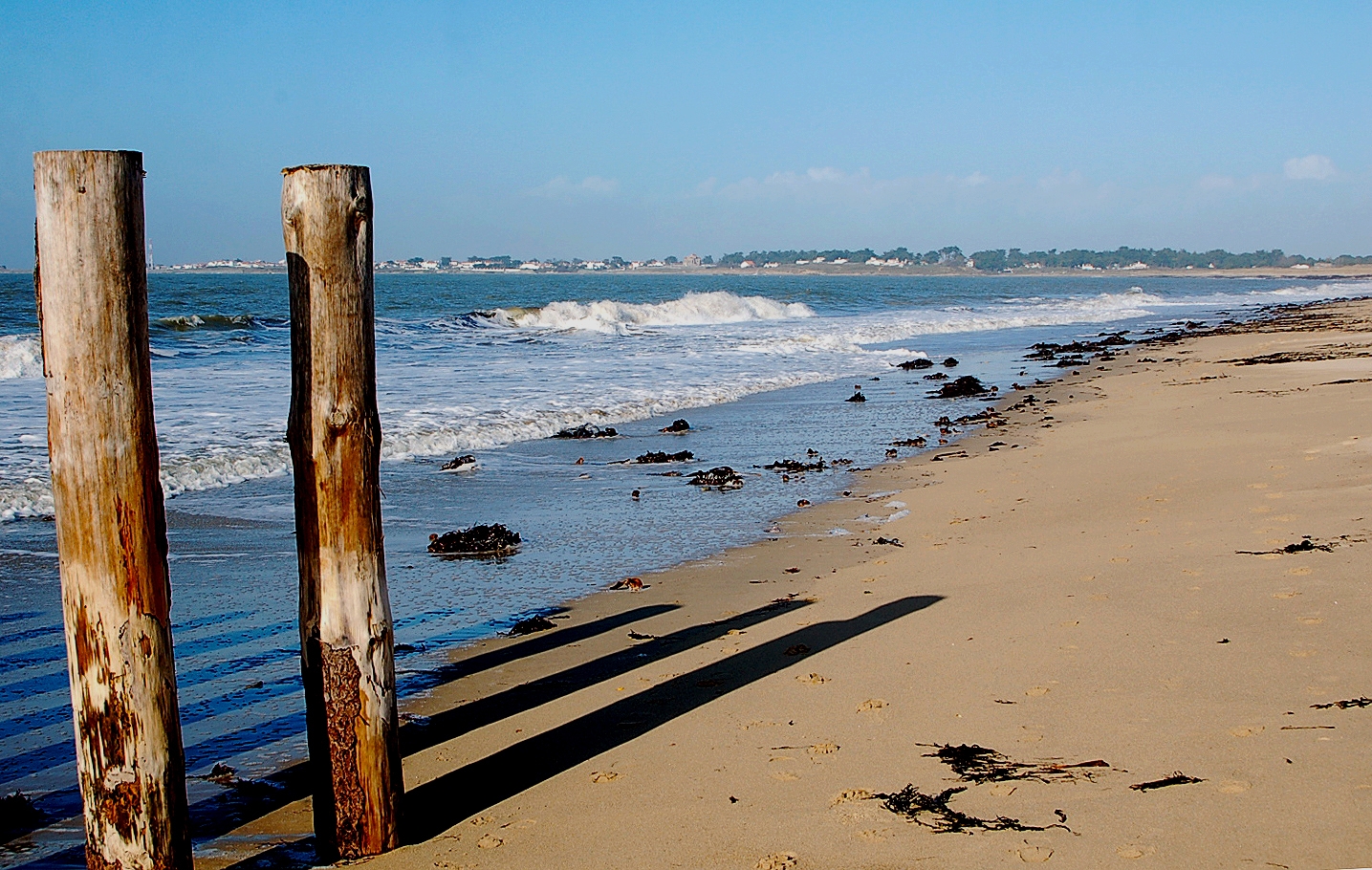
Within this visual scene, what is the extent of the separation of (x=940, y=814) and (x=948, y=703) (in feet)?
2.97

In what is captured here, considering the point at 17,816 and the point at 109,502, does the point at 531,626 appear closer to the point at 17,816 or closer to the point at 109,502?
the point at 17,816

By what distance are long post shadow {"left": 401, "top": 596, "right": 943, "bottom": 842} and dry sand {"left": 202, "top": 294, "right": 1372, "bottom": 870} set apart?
14 millimetres

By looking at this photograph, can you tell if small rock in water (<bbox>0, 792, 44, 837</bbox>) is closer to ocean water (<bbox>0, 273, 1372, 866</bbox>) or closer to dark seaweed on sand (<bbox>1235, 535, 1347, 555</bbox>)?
ocean water (<bbox>0, 273, 1372, 866</bbox>)

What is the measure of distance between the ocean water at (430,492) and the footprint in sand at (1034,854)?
2476 mm

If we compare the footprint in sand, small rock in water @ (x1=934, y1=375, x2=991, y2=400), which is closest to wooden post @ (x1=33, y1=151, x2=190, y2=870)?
the footprint in sand

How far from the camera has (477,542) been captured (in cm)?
721

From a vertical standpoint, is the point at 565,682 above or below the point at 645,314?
below

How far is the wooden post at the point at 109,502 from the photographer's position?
2.78 metres

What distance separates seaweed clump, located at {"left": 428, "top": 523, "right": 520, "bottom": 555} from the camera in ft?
23.4

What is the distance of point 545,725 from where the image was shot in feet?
13.6

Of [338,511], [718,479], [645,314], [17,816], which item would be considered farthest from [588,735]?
[645,314]

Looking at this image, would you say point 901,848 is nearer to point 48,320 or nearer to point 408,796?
point 408,796

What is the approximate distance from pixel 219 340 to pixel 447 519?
2376 centimetres

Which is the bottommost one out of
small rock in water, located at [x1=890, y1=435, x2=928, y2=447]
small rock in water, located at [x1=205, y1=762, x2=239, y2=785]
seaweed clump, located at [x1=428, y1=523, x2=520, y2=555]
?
small rock in water, located at [x1=205, y1=762, x2=239, y2=785]
